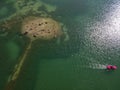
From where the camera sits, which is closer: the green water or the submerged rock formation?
the green water

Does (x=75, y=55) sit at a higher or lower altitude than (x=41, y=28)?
lower

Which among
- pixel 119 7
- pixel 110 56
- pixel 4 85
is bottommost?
pixel 4 85

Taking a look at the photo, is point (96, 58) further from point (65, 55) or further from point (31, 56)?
point (31, 56)

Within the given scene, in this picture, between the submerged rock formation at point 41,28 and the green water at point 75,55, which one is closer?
the green water at point 75,55

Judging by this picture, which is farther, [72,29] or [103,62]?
[72,29]

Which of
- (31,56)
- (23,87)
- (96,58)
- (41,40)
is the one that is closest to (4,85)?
(23,87)

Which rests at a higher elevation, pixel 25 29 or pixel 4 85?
pixel 25 29

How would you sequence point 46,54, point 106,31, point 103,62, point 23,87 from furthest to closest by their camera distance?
1. point 106,31
2. point 46,54
3. point 103,62
4. point 23,87

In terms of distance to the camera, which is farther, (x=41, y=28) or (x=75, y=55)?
(x=41, y=28)
